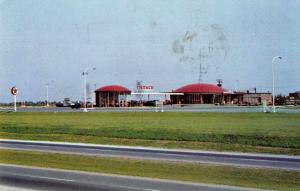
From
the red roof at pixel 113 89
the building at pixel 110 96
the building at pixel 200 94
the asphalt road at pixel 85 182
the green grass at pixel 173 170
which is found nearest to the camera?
the asphalt road at pixel 85 182

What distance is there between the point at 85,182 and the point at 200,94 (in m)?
111

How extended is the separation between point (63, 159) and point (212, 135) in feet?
43.9

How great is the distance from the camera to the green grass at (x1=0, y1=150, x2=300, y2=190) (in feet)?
51.2

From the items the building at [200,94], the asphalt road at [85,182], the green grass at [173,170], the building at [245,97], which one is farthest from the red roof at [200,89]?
the asphalt road at [85,182]

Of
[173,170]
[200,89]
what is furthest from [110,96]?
[173,170]

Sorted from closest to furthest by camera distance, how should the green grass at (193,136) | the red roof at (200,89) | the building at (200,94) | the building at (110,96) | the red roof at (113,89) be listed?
the green grass at (193,136) → the red roof at (113,89) → the building at (110,96) → the red roof at (200,89) → the building at (200,94)

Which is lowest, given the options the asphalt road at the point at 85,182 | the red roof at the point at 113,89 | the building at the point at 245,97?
the asphalt road at the point at 85,182

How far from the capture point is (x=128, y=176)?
1684 cm

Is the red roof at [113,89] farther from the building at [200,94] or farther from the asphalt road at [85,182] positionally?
the asphalt road at [85,182]

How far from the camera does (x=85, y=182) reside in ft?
50.3

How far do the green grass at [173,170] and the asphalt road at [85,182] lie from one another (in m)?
1.01

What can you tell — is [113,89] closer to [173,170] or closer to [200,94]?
[200,94]

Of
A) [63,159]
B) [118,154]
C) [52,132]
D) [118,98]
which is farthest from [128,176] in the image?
[118,98]

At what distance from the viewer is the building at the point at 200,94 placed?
124812mm
